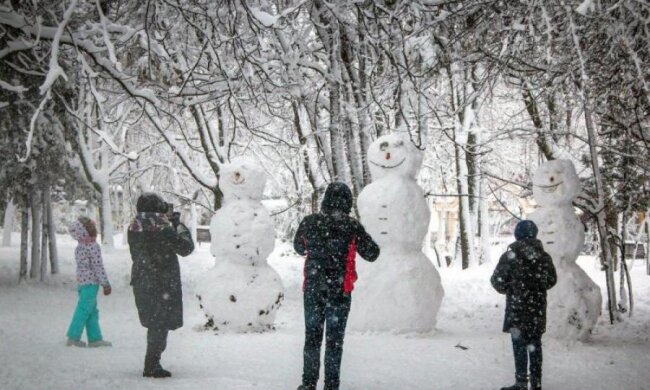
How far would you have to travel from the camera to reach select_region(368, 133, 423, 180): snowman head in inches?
345

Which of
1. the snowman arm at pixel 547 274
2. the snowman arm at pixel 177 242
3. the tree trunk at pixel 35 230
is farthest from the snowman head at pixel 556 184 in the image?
the tree trunk at pixel 35 230

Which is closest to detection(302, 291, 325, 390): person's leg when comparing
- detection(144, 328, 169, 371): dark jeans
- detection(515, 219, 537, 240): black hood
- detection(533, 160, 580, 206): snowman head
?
detection(144, 328, 169, 371): dark jeans

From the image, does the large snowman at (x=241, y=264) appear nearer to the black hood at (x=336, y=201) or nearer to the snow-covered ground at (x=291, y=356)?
the snow-covered ground at (x=291, y=356)

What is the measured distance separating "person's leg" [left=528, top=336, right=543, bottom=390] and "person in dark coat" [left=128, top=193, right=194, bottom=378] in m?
2.99

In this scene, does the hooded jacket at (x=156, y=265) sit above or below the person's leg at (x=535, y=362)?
above

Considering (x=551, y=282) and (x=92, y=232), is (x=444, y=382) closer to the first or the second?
(x=551, y=282)

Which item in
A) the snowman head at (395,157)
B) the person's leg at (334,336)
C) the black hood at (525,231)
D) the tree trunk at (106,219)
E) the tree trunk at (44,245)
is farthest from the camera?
the tree trunk at (106,219)

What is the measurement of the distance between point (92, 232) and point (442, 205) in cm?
2751

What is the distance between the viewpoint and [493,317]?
1056 centimetres

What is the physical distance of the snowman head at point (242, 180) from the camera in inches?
354

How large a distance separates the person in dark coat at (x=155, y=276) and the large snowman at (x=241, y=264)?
11.3ft

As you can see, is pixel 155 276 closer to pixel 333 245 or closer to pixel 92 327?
pixel 333 245

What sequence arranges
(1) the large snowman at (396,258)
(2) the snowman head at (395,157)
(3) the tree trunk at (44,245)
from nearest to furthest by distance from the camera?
(1) the large snowman at (396,258) → (2) the snowman head at (395,157) → (3) the tree trunk at (44,245)

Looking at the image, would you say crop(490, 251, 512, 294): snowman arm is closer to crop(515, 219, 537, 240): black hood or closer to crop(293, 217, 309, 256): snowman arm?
crop(515, 219, 537, 240): black hood
